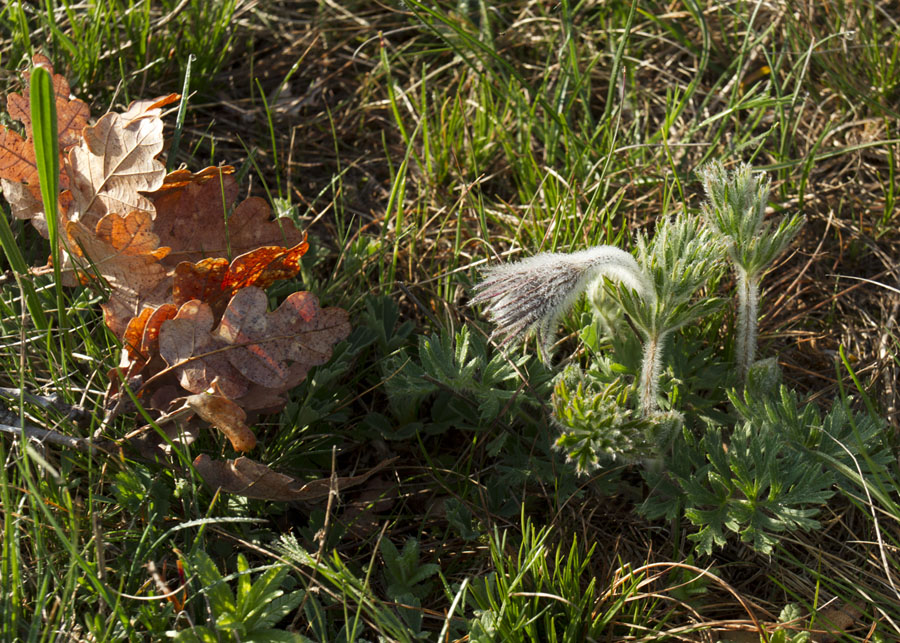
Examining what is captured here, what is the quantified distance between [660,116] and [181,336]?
2.29m

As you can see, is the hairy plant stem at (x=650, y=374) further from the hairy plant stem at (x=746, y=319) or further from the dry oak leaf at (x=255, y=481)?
the dry oak leaf at (x=255, y=481)

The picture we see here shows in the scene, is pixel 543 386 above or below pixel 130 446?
below

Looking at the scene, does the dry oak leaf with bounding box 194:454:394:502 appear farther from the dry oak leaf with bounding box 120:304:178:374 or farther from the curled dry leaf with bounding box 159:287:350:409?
the dry oak leaf with bounding box 120:304:178:374

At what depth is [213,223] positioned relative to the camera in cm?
249

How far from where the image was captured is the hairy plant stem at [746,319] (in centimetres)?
238

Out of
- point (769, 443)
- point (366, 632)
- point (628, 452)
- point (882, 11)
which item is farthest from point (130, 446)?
point (882, 11)

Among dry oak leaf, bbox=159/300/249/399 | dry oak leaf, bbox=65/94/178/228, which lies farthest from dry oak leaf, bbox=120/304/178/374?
dry oak leaf, bbox=65/94/178/228

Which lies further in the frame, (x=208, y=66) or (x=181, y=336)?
(x=208, y=66)

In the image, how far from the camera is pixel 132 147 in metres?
2.36

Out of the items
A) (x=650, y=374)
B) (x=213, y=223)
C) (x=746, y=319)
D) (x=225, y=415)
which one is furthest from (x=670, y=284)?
(x=213, y=223)

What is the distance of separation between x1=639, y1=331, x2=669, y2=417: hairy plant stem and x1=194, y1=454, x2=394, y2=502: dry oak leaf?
0.76 meters

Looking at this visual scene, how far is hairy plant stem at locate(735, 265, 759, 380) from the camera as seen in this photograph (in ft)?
7.81

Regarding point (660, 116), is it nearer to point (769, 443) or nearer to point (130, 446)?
point (769, 443)

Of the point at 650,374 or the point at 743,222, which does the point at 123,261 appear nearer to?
the point at 650,374
